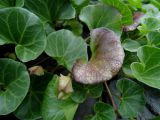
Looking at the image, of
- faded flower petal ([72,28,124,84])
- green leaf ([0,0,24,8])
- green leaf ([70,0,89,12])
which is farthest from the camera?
green leaf ([70,0,89,12])

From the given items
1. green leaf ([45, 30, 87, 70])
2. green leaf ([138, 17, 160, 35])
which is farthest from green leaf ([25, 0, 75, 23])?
green leaf ([138, 17, 160, 35])

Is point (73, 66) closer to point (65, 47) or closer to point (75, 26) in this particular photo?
point (65, 47)

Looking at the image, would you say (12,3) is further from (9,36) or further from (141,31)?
(141,31)

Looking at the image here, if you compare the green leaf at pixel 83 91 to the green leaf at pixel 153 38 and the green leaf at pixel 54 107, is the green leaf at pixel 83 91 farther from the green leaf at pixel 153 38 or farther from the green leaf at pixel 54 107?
the green leaf at pixel 153 38

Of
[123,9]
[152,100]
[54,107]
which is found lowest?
[152,100]

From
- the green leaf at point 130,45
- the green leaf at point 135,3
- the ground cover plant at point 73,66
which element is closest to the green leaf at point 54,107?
the ground cover plant at point 73,66

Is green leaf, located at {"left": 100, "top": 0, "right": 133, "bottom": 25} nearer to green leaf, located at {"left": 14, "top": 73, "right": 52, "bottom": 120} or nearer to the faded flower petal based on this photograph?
the faded flower petal

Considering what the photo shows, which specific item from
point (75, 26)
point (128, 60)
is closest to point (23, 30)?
point (75, 26)
